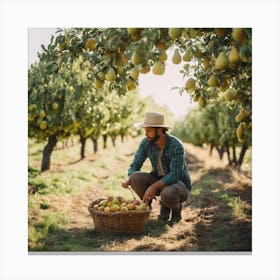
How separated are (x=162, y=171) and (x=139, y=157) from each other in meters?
0.23

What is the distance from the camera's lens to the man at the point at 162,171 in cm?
328

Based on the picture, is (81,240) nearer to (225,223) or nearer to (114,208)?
(114,208)

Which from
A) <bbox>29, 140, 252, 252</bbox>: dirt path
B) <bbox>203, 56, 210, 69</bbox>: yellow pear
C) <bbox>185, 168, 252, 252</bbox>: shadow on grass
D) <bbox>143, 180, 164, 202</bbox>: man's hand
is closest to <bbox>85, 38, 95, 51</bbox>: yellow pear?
<bbox>203, 56, 210, 69</bbox>: yellow pear

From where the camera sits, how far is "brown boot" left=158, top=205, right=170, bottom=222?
3.44 m

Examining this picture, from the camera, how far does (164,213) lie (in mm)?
3451

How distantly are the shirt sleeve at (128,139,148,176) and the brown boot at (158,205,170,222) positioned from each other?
0.40m

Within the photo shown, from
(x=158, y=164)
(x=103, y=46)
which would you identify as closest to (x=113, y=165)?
(x=158, y=164)

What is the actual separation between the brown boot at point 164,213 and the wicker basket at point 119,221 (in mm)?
260

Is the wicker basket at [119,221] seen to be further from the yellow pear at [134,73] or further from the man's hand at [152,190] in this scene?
the yellow pear at [134,73]

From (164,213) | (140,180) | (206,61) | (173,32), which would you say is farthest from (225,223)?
(173,32)

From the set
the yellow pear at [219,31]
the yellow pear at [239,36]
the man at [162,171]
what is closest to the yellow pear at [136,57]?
the yellow pear at [239,36]
